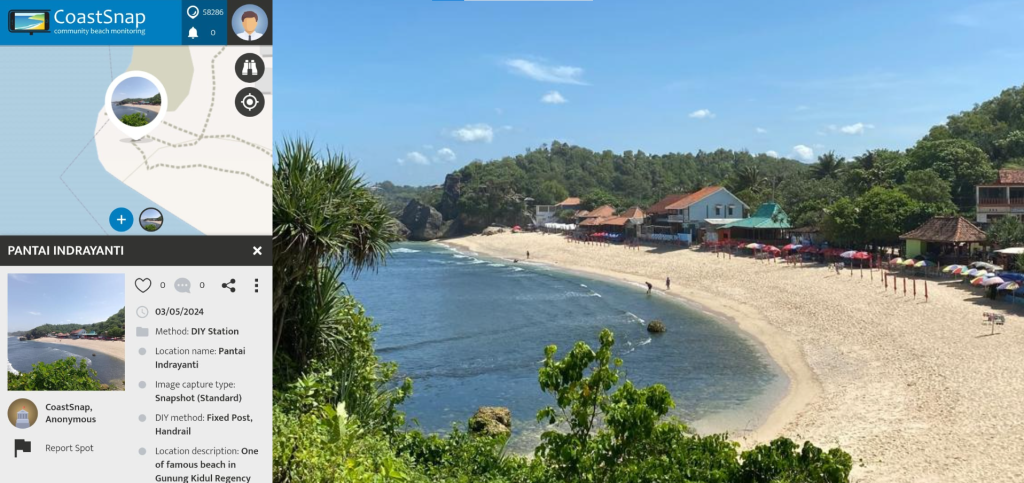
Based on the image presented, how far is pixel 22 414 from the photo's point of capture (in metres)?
3.06

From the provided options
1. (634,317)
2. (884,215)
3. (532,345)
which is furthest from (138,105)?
(884,215)

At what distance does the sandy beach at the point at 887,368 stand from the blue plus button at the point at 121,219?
799cm

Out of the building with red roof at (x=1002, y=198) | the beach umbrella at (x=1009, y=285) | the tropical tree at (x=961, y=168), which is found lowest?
the beach umbrella at (x=1009, y=285)

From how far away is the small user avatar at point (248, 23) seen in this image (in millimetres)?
3227

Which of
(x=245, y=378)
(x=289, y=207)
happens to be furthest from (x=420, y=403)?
(x=245, y=378)

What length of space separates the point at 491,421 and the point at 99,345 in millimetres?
15245

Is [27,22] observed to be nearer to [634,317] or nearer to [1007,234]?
[634,317]

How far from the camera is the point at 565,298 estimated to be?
1742 inches

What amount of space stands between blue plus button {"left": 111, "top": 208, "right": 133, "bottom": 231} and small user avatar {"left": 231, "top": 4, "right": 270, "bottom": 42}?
952 mm

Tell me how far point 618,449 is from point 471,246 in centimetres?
8818

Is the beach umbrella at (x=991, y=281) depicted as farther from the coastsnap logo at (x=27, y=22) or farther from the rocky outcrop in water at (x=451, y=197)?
the rocky outcrop in water at (x=451, y=197)

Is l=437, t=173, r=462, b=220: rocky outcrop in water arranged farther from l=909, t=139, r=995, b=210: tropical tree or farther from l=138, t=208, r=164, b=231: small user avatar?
l=138, t=208, r=164, b=231: small user avatar

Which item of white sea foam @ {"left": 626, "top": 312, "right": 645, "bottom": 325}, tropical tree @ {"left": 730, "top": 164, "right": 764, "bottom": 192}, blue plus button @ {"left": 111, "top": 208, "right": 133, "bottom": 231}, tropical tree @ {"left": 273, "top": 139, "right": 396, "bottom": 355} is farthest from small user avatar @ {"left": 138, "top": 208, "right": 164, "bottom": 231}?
tropical tree @ {"left": 730, "top": 164, "right": 764, "bottom": 192}

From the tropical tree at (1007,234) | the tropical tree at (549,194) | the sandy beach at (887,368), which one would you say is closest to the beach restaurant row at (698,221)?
the sandy beach at (887,368)
